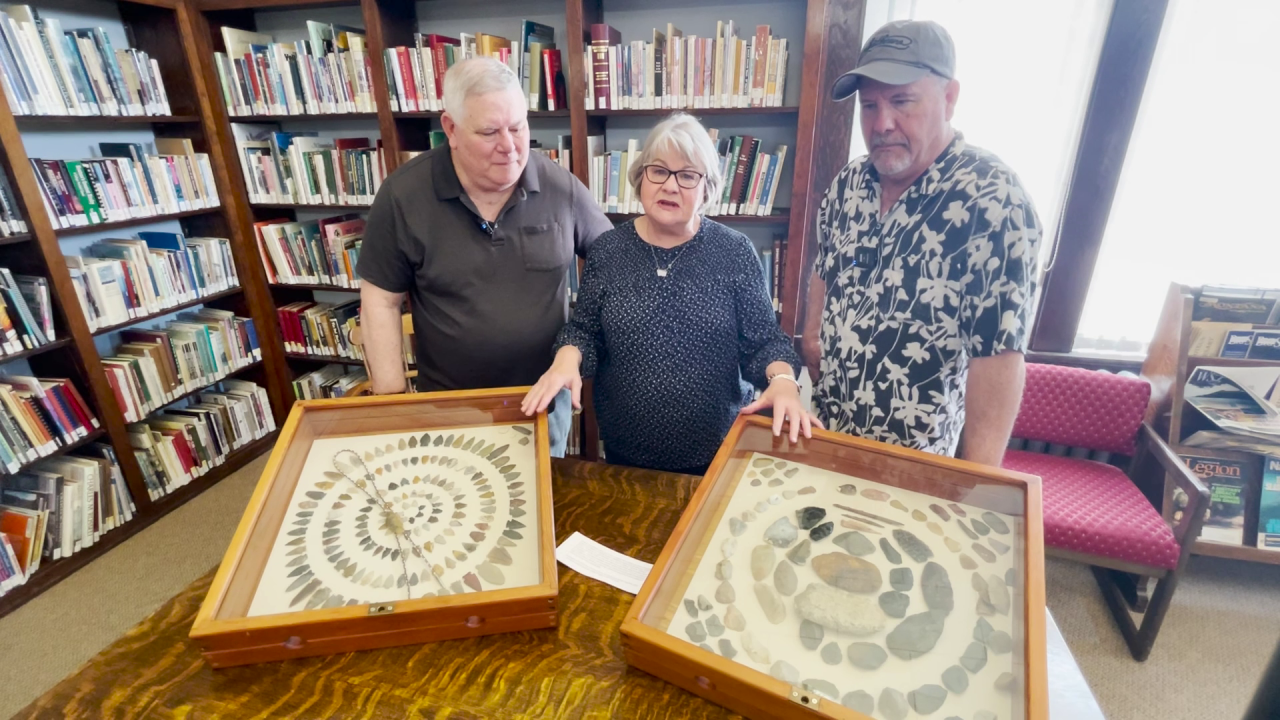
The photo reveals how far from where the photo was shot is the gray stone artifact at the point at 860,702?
729mm

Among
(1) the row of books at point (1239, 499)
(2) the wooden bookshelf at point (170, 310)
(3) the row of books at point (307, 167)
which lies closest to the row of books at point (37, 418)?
(2) the wooden bookshelf at point (170, 310)

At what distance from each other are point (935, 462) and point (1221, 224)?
2.32 m

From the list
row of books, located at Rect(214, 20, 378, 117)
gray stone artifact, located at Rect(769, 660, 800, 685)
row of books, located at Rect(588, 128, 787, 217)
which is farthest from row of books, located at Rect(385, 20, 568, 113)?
gray stone artifact, located at Rect(769, 660, 800, 685)

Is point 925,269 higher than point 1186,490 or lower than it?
higher

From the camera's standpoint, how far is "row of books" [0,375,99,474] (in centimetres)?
221

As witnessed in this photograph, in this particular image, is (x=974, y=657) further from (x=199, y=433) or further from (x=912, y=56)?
(x=199, y=433)

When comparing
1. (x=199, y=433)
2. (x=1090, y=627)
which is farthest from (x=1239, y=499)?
(x=199, y=433)

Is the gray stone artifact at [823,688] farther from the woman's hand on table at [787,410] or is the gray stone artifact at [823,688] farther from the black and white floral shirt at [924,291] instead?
the black and white floral shirt at [924,291]

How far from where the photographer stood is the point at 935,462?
0.97 meters

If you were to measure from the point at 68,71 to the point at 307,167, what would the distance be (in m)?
0.88

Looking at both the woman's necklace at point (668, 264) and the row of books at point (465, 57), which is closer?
the woman's necklace at point (668, 264)

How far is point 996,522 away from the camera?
2.97 feet

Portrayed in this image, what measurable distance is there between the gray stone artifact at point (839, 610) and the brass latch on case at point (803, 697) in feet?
0.32

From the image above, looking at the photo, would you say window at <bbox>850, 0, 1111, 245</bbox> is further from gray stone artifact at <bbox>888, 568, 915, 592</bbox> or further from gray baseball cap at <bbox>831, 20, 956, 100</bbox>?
gray stone artifact at <bbox>888, 568, 915, 592</bbox>
